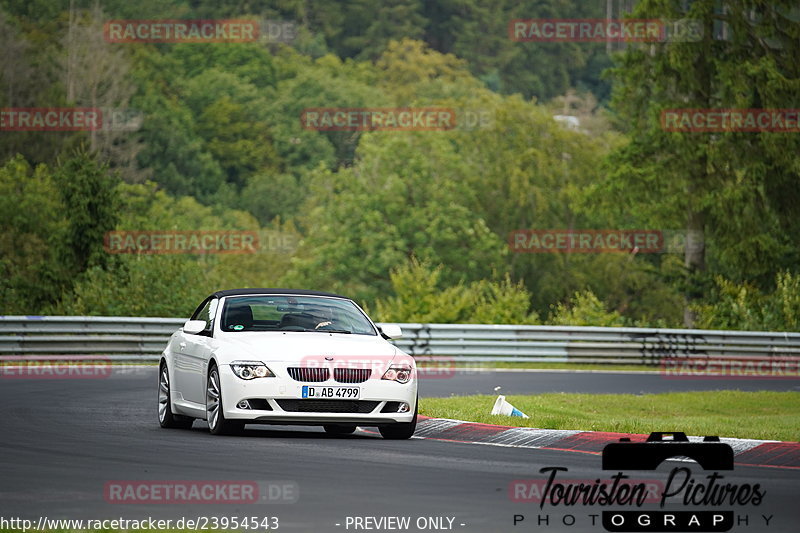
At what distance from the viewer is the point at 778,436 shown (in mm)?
16781

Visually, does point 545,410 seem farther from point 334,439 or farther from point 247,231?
point 247,231

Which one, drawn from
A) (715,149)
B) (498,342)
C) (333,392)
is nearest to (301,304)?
(333,392)

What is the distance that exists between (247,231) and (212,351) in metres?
88.5

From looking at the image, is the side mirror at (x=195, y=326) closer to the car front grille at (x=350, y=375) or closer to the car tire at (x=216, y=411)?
the car tire at (x=216, y=411)

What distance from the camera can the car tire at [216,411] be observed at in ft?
52.0

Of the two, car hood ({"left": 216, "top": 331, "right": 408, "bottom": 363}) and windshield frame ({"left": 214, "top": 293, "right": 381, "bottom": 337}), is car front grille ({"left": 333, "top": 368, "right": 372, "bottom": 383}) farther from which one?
windshield frame ({"left": 214, "top": 293, "right": 381, "bottom": 337})

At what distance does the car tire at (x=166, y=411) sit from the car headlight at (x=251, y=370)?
1.89m

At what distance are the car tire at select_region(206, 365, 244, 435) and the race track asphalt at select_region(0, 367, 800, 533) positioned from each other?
15 cm

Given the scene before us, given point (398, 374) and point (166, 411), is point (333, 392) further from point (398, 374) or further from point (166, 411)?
point (166, 411)

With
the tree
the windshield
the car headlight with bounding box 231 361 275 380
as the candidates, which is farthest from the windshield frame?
the tree

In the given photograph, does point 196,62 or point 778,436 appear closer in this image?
point 778,436

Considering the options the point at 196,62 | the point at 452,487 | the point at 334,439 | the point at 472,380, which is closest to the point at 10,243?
the point at 472,380

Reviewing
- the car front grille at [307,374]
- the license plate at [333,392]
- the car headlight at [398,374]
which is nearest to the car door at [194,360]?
the car front grille at [307,374]

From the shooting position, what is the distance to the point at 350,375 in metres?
15.8
